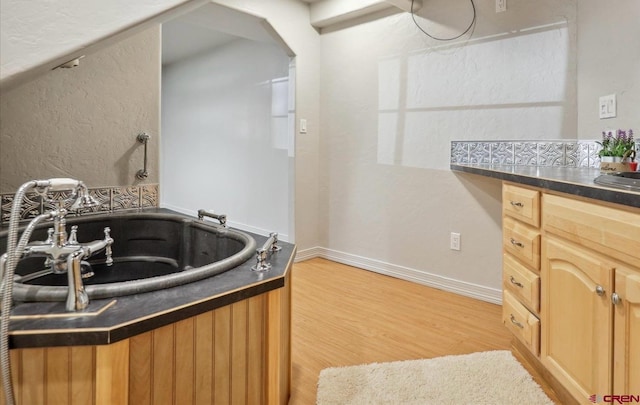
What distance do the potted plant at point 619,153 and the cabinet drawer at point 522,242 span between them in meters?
0.46

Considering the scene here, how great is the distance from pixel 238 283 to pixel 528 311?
4.00 feet

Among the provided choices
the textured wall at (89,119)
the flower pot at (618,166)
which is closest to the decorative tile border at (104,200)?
the textured wall at (89,119)

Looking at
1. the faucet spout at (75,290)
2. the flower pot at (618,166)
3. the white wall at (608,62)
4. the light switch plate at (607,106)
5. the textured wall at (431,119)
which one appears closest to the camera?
the faucet spout at (75,290)

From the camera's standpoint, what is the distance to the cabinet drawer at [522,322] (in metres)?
1.56

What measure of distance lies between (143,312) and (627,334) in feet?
4.19

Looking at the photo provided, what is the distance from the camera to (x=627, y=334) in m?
1.07

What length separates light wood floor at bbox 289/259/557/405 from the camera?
6.10 feet

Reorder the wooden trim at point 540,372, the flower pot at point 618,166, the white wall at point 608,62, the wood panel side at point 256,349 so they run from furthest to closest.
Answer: the white wall at point 608,62 < the flower pot at point 618,166 < the wooden trim at point 540,372 < the wood panel side at point 256,349

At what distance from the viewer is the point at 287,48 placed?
327 centimetres

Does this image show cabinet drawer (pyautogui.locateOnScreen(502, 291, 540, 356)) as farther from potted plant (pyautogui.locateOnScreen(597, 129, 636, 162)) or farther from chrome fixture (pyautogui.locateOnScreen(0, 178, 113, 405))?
chrome fixture (pyautogui.locateOnScreen(0, 178, 113, 405))

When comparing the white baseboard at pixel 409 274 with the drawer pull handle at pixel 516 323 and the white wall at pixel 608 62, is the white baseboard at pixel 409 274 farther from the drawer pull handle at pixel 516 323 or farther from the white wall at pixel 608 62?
the white wall at pixel 608 62

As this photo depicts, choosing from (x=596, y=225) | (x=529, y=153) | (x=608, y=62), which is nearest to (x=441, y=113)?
(x=529, y=153)

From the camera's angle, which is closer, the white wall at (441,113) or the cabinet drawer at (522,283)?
the cabinet drawer at (522,283)

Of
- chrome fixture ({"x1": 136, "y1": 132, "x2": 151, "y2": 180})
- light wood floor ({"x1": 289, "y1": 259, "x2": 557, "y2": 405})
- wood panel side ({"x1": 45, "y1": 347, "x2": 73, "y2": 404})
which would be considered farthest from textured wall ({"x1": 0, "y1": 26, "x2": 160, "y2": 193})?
wood panel side ({"x1": 45, "y1": 347, "x2": 73, "y2": 404})
